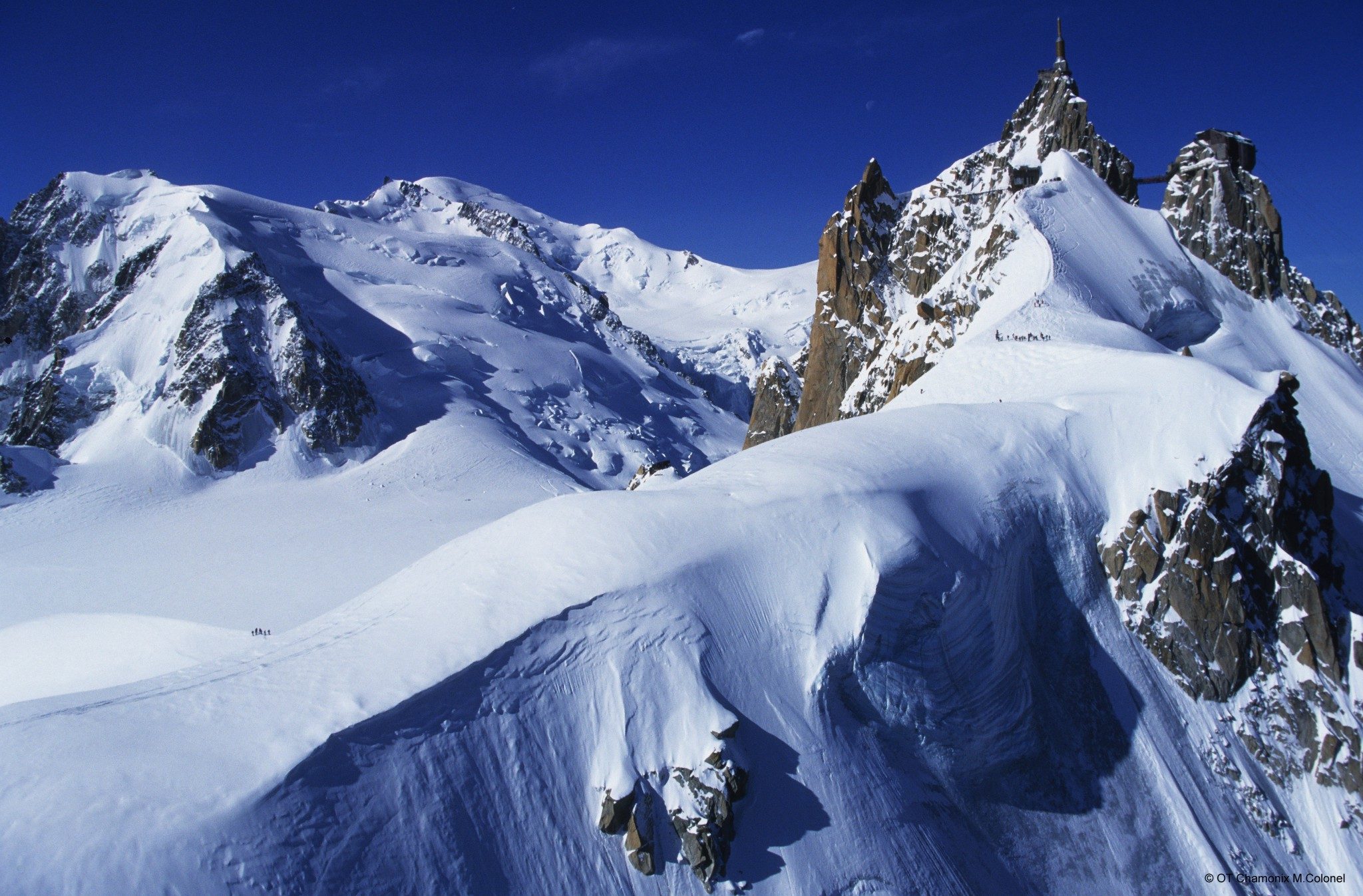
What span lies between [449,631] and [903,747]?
806 centimetres

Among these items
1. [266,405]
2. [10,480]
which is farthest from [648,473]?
[10,480]

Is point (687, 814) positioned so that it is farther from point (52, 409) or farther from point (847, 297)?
point (52, 409)

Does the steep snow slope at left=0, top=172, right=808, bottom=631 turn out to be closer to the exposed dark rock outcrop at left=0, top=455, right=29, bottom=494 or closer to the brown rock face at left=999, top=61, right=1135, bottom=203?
the exposed dark rock outcrop at left=0, top=455, right=29, bottom=494

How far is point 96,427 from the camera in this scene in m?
44.0

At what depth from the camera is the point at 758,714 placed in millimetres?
14227

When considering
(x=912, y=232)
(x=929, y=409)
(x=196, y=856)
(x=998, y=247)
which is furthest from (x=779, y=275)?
(x=196, y=856)

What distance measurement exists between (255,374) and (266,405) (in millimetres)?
1885

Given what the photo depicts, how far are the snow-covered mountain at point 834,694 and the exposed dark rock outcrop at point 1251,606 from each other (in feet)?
0.23

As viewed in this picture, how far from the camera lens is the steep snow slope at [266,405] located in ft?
112

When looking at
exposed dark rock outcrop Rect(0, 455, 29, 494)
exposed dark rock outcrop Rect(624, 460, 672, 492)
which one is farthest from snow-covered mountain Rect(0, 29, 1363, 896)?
exposed dark rock outcrop Rect(0, 455, 29, 494)

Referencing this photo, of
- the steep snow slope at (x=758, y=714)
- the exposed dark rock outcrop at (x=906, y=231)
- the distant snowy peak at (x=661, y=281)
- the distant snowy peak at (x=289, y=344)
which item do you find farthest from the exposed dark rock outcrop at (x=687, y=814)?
the distant snowy peak at (x=661, y=281)

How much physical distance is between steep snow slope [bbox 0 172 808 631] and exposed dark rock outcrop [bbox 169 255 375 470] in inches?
4.3

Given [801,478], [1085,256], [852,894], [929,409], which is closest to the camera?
[852,894]

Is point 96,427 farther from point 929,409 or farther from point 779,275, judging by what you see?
point 779,275
